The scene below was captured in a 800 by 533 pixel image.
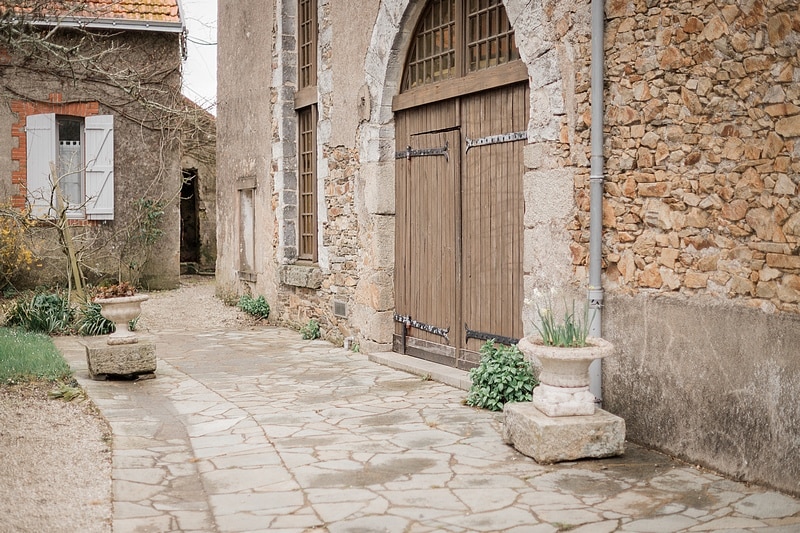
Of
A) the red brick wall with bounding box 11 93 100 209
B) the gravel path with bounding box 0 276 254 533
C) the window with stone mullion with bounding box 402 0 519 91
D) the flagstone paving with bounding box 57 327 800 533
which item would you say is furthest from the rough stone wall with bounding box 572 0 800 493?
the red brick wall with bounding box 11 93 100 209

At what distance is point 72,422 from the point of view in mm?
5816

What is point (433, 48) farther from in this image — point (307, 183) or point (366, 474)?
point (366, 474)

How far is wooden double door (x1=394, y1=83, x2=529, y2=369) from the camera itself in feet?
22.3

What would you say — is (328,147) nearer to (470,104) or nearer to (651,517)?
(470,104)

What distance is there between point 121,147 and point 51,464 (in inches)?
392

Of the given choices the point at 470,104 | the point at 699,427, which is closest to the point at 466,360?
the point at 470,104

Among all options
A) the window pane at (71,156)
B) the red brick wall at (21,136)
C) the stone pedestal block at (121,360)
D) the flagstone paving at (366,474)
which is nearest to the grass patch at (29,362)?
the stone pedestal block at (121,360)

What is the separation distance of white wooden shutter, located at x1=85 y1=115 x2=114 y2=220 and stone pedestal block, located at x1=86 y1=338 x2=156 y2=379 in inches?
262

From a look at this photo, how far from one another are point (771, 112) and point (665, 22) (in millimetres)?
966

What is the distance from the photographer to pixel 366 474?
4.71 meters

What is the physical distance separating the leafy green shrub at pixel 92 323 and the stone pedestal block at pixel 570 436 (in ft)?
22.3

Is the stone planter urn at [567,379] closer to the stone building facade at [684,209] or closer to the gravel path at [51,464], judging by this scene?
the stone building facade at [684,209]

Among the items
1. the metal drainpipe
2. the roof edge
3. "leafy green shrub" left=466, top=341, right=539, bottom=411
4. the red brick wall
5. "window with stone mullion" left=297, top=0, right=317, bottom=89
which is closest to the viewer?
the metal drainpipe

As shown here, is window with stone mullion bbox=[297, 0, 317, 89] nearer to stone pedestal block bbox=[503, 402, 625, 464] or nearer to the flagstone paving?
the flagstone paving
